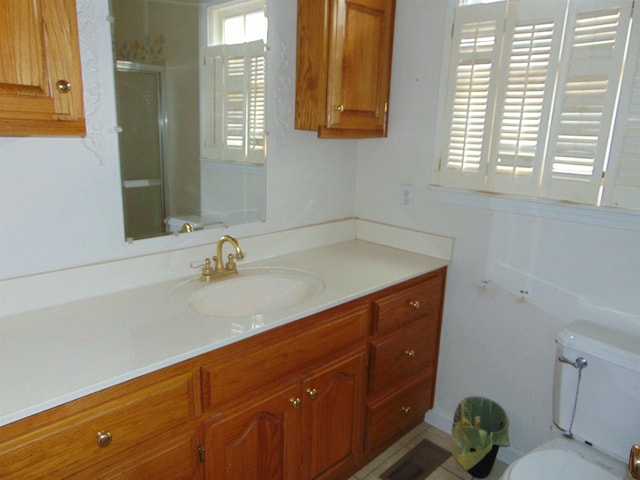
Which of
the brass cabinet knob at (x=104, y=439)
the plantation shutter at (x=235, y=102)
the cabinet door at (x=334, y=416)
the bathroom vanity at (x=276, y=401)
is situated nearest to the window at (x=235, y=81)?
the plantation shutter at (x=235, y=102)

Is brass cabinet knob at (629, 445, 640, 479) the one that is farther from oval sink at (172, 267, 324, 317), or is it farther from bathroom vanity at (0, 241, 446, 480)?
oval sink at (172, 267, 324, 317)

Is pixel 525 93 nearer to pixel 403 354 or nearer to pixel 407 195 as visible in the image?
pixel 407 195

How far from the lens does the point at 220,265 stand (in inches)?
66.3

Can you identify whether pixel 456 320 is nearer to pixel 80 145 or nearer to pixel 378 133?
pixel 378 133

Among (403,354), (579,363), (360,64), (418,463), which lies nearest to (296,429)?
(403,354)

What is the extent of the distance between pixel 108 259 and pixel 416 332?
121 centimetres

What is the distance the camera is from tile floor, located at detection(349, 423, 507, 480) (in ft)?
6.25

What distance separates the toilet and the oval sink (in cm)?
85

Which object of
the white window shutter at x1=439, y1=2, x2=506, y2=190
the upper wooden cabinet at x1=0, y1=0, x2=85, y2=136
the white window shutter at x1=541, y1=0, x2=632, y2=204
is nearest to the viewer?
the upper wooden cabinet at x1=0, y1=0, x2=85, y2=136

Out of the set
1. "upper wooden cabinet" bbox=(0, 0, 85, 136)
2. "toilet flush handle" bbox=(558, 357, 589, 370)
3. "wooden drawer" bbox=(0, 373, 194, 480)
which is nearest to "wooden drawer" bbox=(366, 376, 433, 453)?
"toilet flush handle" bbox=(558, 357, 589, 370)

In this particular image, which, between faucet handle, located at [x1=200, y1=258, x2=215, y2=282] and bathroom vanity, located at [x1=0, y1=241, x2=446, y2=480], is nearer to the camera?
bathroom vanity, located at [x1=0, y1=241, x2=446, y2=480]

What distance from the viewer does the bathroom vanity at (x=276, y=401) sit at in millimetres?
1016

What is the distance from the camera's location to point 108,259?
1.49m

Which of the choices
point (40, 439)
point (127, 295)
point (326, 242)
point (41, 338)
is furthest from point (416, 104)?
point (40, 439)
